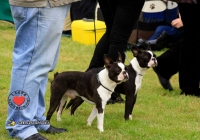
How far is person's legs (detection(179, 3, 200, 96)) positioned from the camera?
571 centimetres

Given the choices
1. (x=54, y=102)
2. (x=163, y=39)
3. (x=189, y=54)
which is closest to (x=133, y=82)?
(x=54, y=102)

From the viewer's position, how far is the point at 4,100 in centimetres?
534

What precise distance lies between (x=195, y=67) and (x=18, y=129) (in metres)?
2.75

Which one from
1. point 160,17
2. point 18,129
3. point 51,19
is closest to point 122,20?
point 51,19

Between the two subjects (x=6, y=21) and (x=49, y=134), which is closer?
(x=49, y=134)

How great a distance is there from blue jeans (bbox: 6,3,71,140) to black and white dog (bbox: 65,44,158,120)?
3.87 ft

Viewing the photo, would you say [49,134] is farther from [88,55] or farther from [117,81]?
[88,55]

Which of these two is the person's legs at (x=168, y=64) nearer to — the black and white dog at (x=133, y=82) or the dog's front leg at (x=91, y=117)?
the black and white dog at (x=133, y=82)

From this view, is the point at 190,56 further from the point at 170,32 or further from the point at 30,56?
the point at 170,32

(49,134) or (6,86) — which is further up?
(49,134)

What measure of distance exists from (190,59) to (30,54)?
8.80ft

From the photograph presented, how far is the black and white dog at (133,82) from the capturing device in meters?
4.80

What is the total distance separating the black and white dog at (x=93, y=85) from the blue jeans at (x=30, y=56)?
1.92ft

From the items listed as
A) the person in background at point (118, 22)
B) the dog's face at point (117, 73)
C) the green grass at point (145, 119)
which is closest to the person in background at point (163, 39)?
the green grass at point (145, 119)
